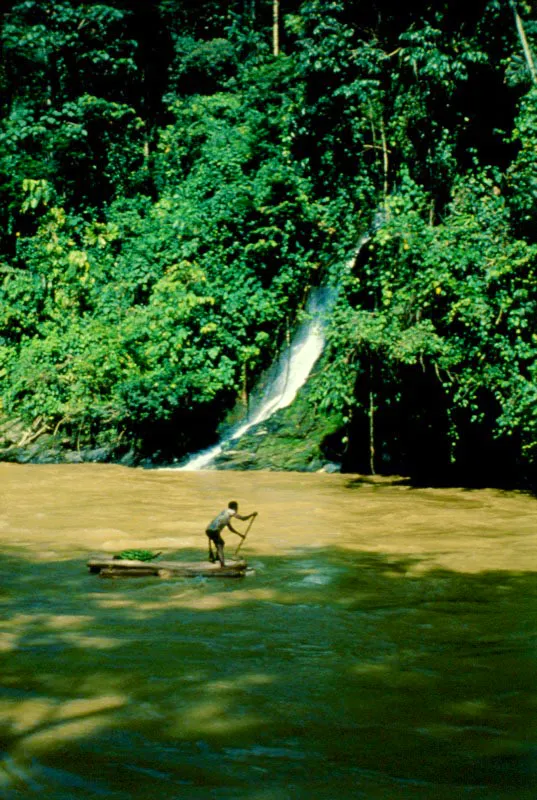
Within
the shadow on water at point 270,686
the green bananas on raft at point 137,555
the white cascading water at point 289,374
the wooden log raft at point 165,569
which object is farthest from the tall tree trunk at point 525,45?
the green bananas on raft at point 137,555

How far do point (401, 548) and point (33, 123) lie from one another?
661 inches

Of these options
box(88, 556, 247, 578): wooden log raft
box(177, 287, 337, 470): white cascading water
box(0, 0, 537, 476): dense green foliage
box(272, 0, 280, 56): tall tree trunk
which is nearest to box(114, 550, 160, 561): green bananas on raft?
box(88, 556, 247, 578): wooden log raft

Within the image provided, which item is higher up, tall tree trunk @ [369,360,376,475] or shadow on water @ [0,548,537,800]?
tall tree trunk @ [369,360,376,475]

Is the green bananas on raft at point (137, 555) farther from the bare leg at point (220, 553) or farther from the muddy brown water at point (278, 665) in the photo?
the bare leg at point (220, 553)

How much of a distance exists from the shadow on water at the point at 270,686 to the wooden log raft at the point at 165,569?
11cm

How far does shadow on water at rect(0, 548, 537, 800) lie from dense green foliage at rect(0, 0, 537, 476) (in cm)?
540

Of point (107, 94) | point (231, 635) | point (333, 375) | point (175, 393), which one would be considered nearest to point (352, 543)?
point (231, 635)

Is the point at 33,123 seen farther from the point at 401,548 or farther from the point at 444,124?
the point at 401,548

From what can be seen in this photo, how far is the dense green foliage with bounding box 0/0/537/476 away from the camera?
42.1ft

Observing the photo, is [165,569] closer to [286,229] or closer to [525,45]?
[525,45]

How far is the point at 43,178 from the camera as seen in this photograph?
21.6 meters

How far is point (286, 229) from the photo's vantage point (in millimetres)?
17906

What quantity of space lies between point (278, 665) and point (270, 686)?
1.36ft

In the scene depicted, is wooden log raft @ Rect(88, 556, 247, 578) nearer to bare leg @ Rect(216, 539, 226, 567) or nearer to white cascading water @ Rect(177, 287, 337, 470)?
bare leg @ Rect(216, 539, 226, 567)
